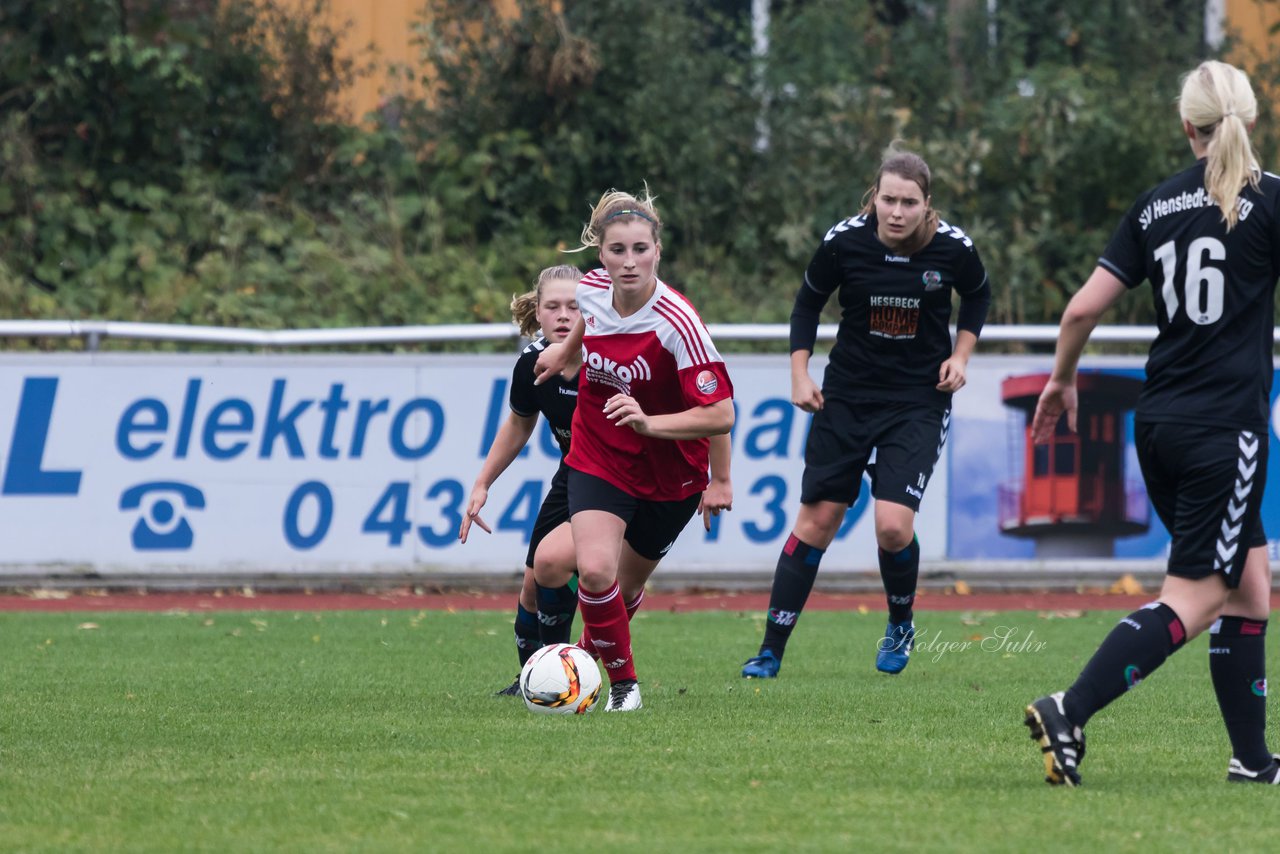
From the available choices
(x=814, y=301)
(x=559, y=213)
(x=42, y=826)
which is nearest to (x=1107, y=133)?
(x=559, y=213)

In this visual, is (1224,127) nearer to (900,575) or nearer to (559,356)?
(559,356)

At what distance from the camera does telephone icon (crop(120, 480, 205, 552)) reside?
11734mm

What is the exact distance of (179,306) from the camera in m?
15.3

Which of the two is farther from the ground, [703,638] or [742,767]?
[742,767]

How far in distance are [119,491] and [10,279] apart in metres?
4.87

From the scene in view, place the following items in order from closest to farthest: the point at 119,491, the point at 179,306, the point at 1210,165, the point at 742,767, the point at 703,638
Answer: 1. the point at 1210,165
2. the point at 742,767
3. the point at 703,638
4. the point at 119,491
5. the point at 179,306

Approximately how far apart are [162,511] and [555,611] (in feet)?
18.0

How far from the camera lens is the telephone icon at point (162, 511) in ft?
38.5

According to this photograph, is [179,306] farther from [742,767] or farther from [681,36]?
[742,767]

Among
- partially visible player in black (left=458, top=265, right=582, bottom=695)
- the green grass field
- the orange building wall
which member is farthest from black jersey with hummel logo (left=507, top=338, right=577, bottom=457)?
the orange building wall

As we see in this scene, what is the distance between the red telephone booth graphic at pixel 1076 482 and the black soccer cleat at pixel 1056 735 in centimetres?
738

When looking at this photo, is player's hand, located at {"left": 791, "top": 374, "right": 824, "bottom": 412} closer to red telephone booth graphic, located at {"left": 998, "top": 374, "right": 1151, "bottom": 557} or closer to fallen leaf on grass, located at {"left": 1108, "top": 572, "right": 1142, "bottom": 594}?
red telephone booth graphic, located at {"left": 998, "top": 374, "right": 1151, "bottom": 557}

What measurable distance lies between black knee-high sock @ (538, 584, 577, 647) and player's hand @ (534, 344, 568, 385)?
826 mm

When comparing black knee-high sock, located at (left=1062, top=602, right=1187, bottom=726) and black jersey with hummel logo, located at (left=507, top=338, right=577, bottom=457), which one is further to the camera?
black jersey with hummel logo, located at (left=507, top=338, right=577, bottom=457)
